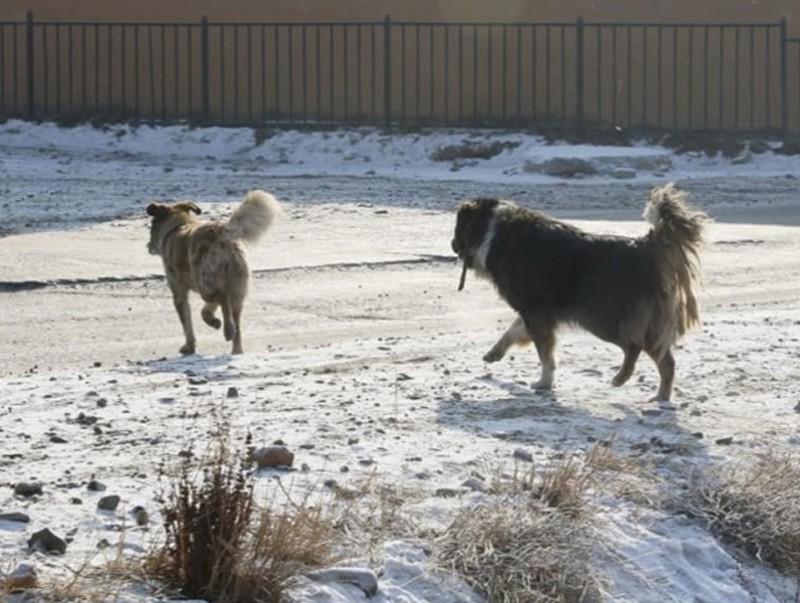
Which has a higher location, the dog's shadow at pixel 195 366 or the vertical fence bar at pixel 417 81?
the vertical fence bar at pixel 417 81

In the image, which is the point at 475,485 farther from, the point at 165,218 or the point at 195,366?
the point at 165,218

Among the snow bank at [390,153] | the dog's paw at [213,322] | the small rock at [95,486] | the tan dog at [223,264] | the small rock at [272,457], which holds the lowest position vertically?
the small rock at [95,486]

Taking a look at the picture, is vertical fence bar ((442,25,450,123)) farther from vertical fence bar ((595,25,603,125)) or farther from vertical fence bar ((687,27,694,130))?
vertical fence bar ((687,27,694,130))

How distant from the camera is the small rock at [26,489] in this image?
8.05 metres

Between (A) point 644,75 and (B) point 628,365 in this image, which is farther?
(A) point 644,75

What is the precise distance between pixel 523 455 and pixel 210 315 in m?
4.92

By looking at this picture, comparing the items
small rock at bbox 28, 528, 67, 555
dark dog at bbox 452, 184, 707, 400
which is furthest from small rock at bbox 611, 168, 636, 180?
small rock at bbox 28, 528, 67, 555

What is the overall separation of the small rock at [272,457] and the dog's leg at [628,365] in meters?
2.92

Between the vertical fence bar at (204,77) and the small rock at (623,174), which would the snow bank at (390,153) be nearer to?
the small rock at (623,174)

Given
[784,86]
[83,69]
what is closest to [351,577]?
[784,86]

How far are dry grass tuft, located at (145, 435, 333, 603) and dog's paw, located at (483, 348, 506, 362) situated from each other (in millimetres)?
4603

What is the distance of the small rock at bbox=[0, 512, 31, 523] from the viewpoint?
7.61m

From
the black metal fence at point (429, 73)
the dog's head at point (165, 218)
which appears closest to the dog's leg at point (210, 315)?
the dog's head at point (165, 218)

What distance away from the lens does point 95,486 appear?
26.9 feet
